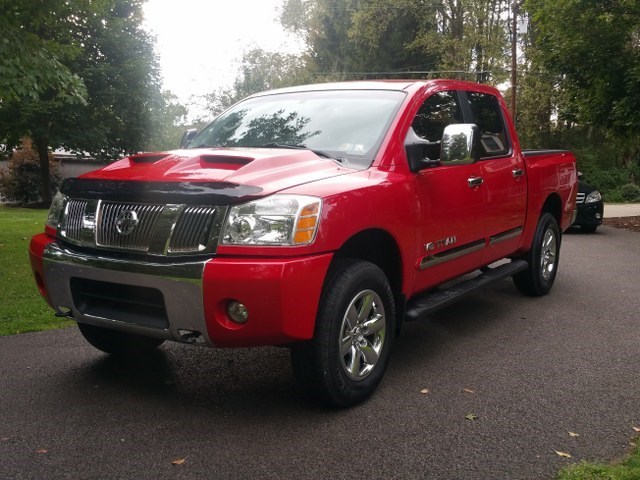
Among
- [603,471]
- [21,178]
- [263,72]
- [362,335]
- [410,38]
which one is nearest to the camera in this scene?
[603,471]

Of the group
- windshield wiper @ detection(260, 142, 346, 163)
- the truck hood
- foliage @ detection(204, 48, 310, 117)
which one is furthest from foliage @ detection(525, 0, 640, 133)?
foliage @ detection(204, 48, 310, 117)

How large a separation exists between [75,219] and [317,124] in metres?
1.79

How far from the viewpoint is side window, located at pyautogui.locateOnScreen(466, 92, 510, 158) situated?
5.73 metres

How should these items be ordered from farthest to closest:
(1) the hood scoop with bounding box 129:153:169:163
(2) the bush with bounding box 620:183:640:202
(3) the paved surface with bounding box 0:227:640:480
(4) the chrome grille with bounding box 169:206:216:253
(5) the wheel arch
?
1. (2) the bush with bounding box 620:183:640:202
2. (1) the hood scoop with bounding box 129:153:169:163
3. (5) the wheel arch
4. (4) the chrome grille with bounding box 169:206:216:253
5. (3) the paved surface with bounding box 0:227:640:480

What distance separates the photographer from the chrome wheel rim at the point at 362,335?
388cm

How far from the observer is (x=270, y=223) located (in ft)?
11.5

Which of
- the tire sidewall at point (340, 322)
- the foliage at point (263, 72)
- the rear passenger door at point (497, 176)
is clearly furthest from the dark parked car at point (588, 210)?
the foliage at point (263, 72)

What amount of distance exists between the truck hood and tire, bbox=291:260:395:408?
0.59m

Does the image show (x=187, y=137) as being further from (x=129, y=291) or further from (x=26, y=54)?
(x=26, y=54)

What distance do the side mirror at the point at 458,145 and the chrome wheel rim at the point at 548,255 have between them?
2.66 m

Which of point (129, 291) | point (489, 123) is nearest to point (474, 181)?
point (489, 123)

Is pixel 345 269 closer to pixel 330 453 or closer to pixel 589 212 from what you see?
pixel 330 453

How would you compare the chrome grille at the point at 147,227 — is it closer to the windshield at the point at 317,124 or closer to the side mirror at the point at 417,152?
the windshield at the point at 317,124

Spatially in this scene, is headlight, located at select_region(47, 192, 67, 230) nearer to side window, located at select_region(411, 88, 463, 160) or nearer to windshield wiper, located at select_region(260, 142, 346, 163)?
windshield wiper, located at select_region(260, 142, 346, 163)
